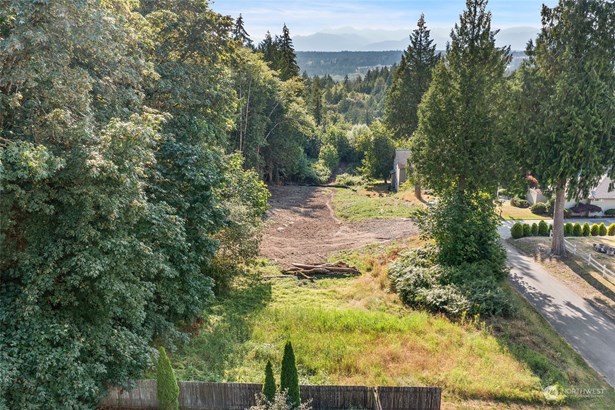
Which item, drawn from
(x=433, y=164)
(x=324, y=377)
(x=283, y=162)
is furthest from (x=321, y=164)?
(x=324, y=377)

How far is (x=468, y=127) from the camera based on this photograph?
1889 centimetres

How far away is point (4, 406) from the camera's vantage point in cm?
725

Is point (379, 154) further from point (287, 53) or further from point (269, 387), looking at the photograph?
point (269, 387)

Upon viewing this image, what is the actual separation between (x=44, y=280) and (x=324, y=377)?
271 inches

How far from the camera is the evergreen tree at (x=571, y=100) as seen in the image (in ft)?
57.2

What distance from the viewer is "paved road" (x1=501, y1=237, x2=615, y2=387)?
41.6ft

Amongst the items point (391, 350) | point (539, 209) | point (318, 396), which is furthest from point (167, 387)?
point (539, 209)

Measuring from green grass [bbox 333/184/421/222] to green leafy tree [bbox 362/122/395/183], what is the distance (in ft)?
18.0

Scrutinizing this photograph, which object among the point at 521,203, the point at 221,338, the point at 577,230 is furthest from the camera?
the point at 521,203

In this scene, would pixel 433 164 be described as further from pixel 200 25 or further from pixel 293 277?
pixel 200 25

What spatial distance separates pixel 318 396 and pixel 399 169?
3362 cm

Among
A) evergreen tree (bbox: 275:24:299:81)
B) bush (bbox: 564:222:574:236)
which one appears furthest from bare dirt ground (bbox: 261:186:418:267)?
evergreen tree (bbox: 275:24:299:81)

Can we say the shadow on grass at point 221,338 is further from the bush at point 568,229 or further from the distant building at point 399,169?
the distant building at point 399,169

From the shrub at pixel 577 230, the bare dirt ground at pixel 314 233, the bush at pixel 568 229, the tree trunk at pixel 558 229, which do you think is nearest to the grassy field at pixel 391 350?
the tree trunk at pixel 558 229
